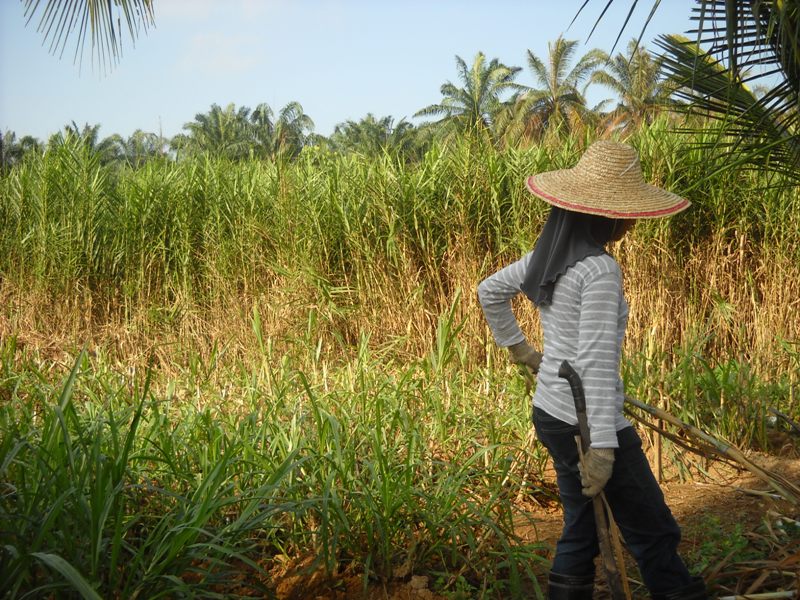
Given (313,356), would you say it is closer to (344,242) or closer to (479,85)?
(344,242)

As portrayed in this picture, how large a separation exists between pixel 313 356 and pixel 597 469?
11.0 feet

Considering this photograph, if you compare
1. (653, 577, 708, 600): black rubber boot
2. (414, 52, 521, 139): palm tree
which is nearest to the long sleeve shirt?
(653, 577, 708, 600): black rubber boot

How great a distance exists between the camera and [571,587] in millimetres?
2371

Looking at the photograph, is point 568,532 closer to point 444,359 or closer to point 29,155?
point 444,359

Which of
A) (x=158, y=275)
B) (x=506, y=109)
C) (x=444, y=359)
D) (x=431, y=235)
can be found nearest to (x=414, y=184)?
(x=431, y=235)

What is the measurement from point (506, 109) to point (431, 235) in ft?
90.5

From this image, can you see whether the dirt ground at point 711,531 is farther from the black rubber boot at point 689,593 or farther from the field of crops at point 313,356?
the black rubber boot at point 689,593

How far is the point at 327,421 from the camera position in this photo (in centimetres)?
322

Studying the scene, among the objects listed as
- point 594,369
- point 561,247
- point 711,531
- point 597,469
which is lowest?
point 711,531

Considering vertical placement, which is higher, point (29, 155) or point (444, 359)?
point (29, 155)

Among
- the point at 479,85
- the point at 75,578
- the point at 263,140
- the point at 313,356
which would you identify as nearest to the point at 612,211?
the point at 75,578

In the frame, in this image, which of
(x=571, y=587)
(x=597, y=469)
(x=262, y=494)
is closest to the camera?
(x=597, y=469)

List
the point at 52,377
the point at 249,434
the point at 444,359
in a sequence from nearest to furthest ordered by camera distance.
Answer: the point at 249,434
the point at 444,359
the point at 52,377

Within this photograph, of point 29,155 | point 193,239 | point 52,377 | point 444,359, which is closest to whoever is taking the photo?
point 444,359
